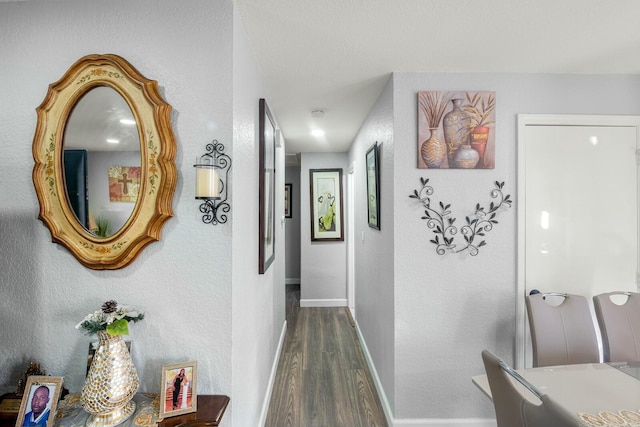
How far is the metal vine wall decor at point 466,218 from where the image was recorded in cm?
213

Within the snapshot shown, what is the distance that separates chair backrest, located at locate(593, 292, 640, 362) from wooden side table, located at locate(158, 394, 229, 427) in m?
2.06

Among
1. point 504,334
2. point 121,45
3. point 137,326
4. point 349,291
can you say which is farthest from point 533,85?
point 349,291

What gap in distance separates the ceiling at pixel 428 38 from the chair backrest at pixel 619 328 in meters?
1.46

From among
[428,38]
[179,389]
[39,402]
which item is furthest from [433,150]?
[39,402]

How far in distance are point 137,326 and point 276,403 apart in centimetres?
155

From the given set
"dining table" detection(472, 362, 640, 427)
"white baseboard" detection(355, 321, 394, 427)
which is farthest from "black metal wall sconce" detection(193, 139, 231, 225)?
"white baseboard" detection(355, 321, 394, 427)

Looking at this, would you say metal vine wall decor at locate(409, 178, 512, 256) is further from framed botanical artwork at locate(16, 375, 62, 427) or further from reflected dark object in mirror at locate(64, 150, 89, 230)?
framed botanical artwork at locate(16, 375, 62, 427)

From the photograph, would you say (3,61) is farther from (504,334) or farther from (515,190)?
(504,334)

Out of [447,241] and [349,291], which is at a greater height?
[447,241]

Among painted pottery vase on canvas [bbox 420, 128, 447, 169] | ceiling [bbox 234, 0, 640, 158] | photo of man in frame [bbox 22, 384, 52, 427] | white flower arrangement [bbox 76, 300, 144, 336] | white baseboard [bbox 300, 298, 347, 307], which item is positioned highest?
ceiling [bbox 234, 0, 640, 158]

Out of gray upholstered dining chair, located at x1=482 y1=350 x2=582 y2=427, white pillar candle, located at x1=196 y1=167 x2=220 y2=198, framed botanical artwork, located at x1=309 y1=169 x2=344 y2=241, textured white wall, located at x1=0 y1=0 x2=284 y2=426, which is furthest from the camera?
framed botanical artwork, located at x1=309 y1=169 x2=344 y2=241

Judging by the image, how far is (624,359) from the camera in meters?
1.78

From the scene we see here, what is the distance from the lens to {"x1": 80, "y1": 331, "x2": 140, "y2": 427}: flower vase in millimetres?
1180

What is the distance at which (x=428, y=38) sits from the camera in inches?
69.0
